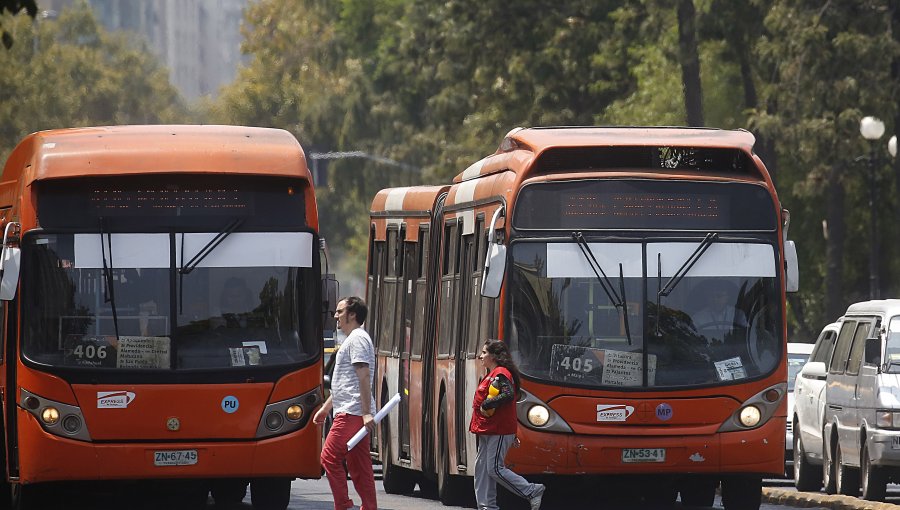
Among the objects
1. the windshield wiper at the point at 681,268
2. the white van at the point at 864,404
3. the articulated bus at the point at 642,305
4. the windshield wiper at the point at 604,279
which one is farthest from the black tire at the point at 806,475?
the windshield wiper at the point at 604,279

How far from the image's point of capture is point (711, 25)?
4300 centimetres

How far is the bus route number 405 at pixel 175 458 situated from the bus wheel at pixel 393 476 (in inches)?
246

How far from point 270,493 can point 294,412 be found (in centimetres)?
148

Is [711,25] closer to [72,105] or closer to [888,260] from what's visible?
[888,260]

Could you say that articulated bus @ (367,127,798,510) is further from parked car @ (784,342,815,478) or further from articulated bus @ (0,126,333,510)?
parked car @ (784,342,815,478)

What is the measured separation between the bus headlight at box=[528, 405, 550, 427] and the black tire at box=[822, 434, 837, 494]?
19.9 ft

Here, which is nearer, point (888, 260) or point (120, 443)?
point (120, 443)

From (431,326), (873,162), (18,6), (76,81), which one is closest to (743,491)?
(431,326)

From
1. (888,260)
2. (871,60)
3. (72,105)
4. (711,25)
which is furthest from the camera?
(72,105)

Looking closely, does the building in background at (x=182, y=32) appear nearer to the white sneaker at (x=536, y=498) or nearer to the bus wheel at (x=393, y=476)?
the bus wheel at (x=393, y=476)

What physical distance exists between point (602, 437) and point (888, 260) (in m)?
32.1

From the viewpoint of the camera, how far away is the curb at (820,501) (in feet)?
58.6

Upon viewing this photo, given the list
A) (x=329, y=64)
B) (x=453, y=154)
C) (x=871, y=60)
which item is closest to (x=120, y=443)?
(x=871, y=60)

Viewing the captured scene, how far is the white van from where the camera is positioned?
19797 millimetres
